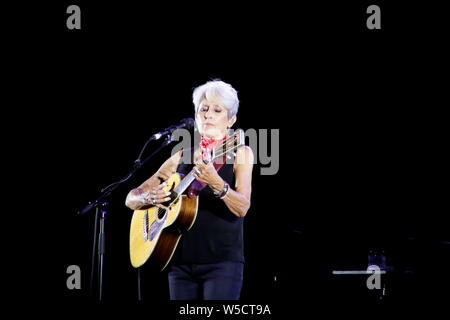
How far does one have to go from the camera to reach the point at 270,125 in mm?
4820

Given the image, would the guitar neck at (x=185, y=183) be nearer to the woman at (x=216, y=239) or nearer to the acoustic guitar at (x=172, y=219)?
the acoustic guitar at (x=172, y=219)

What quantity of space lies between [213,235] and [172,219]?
0.92 ft

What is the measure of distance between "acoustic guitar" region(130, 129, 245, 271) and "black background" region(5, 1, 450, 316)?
5.48 feet

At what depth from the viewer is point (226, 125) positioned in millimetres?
3000

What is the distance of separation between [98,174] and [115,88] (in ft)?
3.18

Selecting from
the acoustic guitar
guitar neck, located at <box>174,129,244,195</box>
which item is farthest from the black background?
guitar neck, located at <box>174,129,244,195</box>

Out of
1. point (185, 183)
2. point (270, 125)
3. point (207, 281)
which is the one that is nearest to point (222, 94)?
point (185, 183)

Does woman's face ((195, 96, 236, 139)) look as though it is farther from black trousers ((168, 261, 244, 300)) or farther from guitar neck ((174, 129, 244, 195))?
black trousers ((168, 261, 244, 300))

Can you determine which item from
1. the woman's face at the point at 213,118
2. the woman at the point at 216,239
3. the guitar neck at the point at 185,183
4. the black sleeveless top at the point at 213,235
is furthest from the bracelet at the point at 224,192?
the woman's face at the point at 213,118

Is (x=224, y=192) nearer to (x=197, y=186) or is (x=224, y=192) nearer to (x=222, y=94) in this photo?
(x=197, y=186)

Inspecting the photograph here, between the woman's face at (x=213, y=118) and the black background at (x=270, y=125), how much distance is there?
180cm

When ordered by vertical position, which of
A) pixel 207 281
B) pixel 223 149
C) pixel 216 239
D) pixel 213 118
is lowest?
pixel 207 281

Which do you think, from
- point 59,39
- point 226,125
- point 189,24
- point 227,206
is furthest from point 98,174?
point 227,206

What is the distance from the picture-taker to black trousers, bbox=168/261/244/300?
2.43 metres
